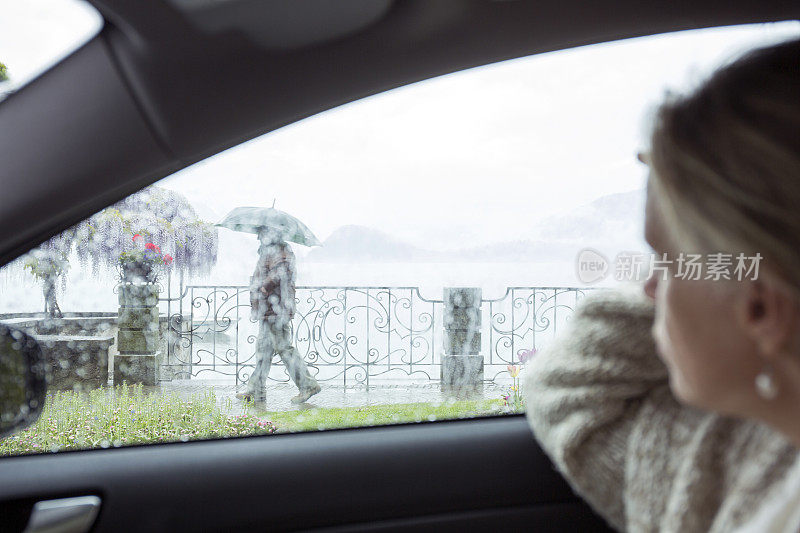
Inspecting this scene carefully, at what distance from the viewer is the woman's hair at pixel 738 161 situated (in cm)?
72

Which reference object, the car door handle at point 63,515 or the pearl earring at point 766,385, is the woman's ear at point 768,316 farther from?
the car door handle at point 63,515

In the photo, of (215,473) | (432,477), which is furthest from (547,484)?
(215,473)

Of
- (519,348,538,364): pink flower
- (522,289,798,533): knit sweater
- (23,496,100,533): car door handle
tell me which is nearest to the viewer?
(522,289,798,533): knit sweater

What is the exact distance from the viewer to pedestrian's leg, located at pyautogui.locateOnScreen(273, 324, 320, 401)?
84.3 inches

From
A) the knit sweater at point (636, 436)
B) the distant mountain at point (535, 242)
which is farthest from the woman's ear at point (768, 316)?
the distant mountain at point (535, 242)

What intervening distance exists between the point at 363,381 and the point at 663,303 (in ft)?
5.18

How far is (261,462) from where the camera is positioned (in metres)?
1.62

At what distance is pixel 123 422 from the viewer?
1.73 meters

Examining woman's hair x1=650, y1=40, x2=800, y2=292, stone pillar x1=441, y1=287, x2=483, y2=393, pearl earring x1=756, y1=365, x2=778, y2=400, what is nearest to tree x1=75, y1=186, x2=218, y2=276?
stone pillar x1=441, y1=287, x2=483, y2=393

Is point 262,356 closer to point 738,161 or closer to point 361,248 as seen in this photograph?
point 361,248

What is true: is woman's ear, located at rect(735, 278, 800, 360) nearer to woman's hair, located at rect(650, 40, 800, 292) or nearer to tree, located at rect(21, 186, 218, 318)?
woman's hair, located at rect(650, 40, 800, 292)

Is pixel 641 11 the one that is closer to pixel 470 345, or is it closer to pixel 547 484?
pixel 547 484

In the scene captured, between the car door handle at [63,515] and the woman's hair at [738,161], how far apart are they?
4.42ft

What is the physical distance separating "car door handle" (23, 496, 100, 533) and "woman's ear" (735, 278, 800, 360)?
1372 millimetres
